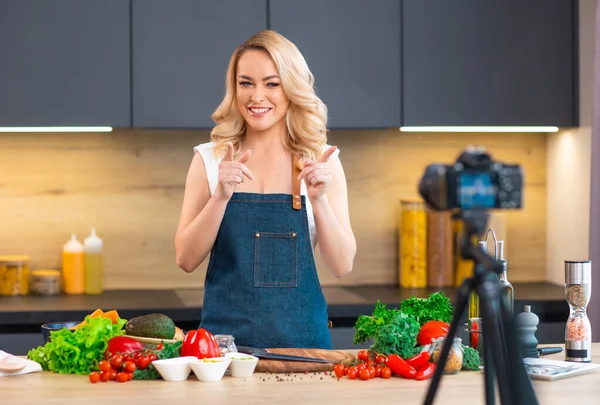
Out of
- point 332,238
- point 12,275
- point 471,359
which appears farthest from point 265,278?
point 12,275

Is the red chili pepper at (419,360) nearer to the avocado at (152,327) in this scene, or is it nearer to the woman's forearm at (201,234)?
the avocado at (152,327)

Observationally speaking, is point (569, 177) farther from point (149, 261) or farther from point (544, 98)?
point (149, 261)

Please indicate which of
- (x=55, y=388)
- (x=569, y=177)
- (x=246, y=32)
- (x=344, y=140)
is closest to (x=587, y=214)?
(x=569, y=177)

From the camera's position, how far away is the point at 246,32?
364 cm

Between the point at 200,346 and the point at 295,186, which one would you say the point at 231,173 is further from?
the point at 200,346

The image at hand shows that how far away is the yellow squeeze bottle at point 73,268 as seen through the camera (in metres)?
3.78

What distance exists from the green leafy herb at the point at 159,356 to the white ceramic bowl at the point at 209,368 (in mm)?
92


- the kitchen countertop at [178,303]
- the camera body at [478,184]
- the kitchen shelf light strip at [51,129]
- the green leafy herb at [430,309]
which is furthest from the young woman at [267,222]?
the camera body at [478,184]

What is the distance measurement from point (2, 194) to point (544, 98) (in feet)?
7.46

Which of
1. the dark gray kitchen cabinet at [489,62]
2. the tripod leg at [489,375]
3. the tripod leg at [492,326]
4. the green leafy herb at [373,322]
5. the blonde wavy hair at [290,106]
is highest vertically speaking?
the dark gray kitchen cabinet at [489,62]

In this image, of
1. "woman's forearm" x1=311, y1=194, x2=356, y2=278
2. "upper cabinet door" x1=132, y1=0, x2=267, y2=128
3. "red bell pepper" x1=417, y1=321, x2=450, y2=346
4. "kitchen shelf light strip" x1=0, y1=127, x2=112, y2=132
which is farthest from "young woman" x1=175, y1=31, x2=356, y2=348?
"kitchen shelf light strip" x1=0, y1=127, x2=112, y2=132

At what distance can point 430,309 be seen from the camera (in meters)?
2.22

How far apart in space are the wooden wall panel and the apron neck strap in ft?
4.28

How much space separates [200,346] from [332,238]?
2.22ft
